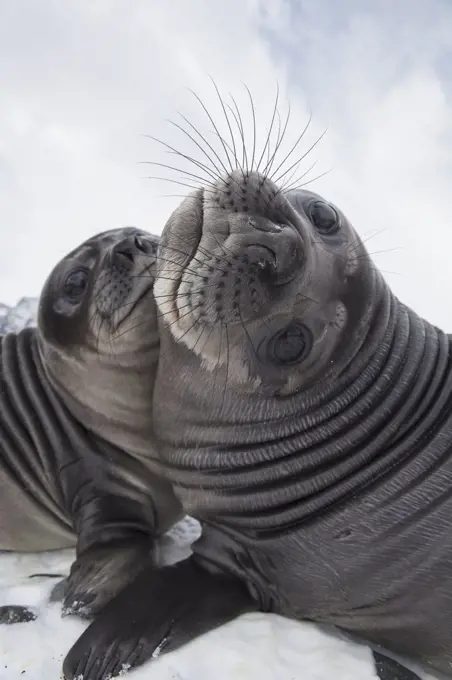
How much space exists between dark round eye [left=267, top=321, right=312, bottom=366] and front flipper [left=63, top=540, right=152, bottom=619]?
1247 mm

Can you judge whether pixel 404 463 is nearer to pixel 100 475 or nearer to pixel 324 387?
pixel 324 387

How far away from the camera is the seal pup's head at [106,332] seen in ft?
12.8

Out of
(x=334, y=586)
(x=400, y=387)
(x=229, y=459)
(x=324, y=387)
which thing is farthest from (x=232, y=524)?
(x=400, y=387)

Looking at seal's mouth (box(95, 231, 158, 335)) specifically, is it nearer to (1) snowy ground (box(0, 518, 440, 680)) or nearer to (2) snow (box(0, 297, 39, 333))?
(1) snowy ground (box(0, 518, 440, 680))

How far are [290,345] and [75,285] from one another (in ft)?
4.95

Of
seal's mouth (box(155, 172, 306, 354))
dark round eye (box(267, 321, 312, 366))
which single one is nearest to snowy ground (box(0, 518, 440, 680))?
dark round eye (box(267, 321, 312, 366))

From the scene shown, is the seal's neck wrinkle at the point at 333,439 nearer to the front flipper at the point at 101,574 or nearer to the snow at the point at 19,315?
the front flipper at the point at 101,574

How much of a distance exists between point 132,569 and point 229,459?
73cm

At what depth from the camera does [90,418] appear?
13.7ft

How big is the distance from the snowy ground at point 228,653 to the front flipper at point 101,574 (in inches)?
3.2

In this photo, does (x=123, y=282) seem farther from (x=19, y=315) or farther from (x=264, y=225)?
(x=19, y=315)

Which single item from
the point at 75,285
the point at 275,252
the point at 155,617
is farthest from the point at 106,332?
the point at 155,617

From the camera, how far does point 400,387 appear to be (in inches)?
130

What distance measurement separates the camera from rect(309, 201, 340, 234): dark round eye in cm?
339
